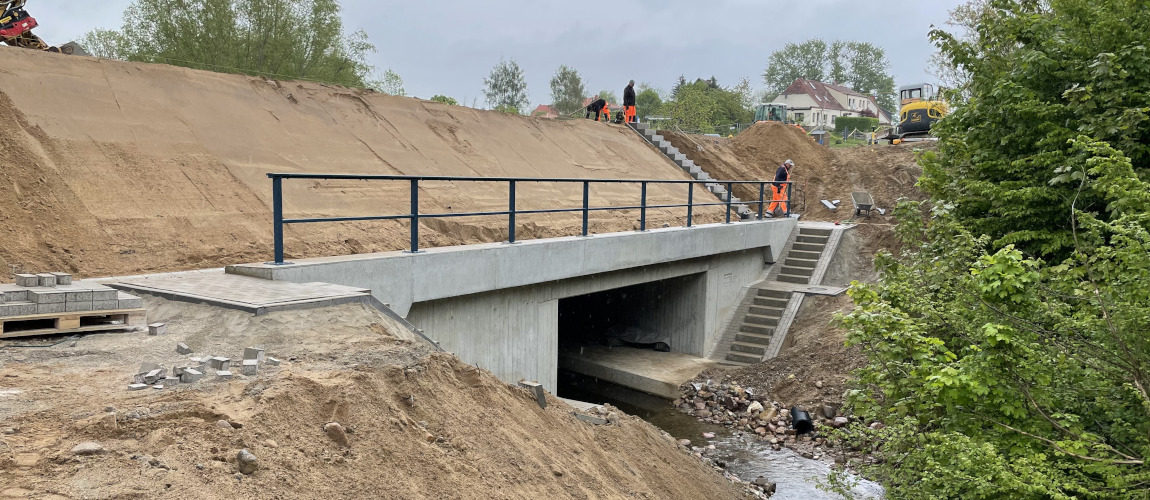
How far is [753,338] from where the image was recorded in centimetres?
1599

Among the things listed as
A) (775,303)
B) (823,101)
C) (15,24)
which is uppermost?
(823,101)

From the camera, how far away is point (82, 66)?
40.0 feet

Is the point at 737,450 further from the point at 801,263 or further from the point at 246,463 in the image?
the point at 246,463

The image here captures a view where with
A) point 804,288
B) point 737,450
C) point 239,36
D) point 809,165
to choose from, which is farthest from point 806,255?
point 239,36

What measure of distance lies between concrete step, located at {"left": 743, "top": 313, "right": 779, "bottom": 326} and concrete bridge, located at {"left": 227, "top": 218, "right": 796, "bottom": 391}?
444 millimetres

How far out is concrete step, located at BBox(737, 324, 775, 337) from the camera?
52.3 ft

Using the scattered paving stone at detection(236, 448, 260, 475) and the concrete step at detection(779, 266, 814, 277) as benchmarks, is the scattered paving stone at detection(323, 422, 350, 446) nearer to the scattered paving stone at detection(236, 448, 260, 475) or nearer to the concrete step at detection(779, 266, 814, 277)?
the scattered paving stone at detection(236, 448, 260, 475)

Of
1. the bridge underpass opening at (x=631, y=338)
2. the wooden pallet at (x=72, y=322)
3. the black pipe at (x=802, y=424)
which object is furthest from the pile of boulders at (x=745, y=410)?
the wooden pallet at (x=72, y=322)

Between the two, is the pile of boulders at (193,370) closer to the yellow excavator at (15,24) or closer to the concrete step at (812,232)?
the yellow excavator at (15,24)

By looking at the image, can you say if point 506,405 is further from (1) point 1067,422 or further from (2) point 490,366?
(2) point 490,366

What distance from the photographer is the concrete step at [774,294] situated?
16750 mm

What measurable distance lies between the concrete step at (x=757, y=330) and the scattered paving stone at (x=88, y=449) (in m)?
13.8

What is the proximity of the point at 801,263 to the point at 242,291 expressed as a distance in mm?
13894

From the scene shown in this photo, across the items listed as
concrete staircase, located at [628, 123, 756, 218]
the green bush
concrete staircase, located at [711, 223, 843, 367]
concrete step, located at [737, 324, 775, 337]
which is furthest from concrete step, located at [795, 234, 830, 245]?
the green bush
